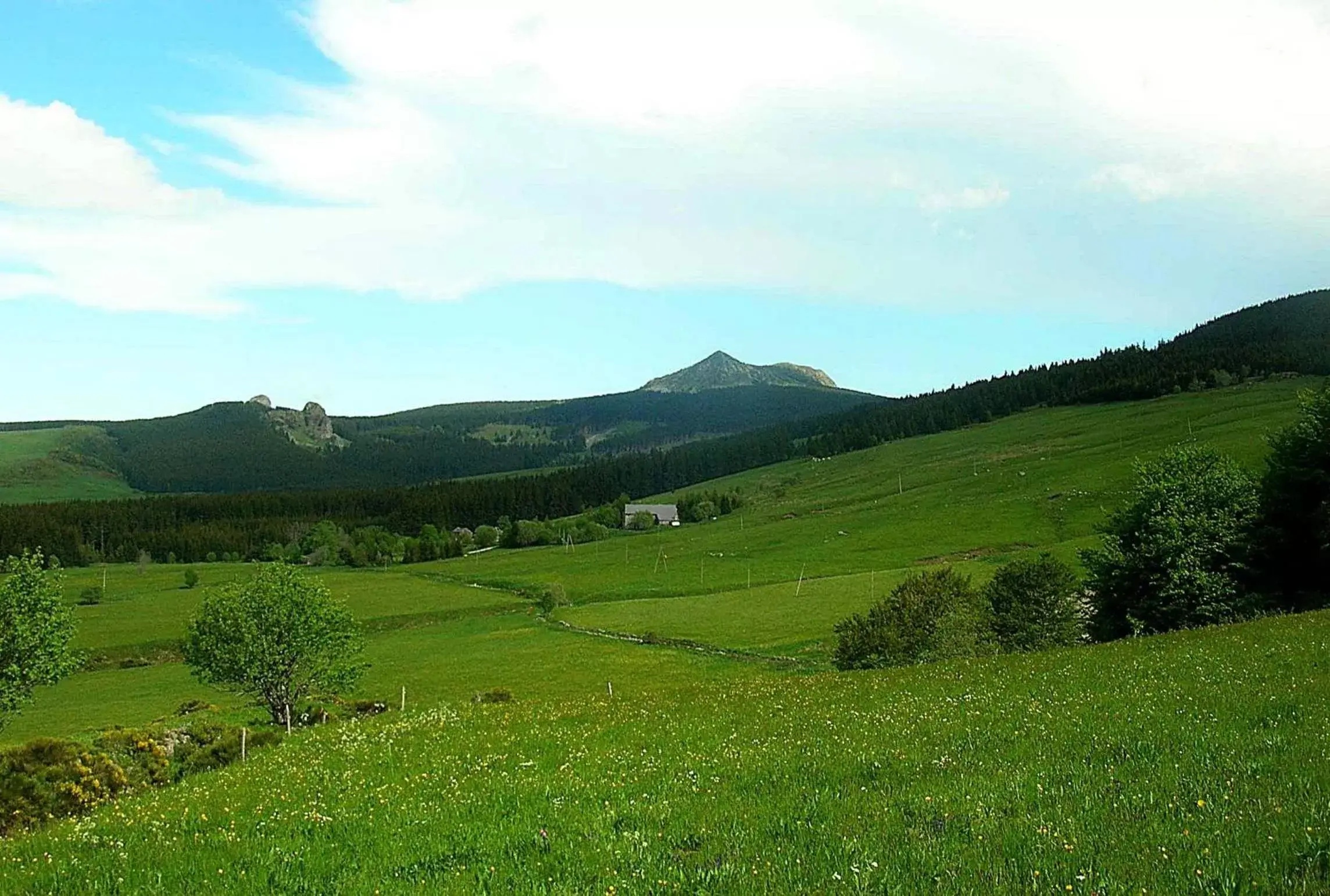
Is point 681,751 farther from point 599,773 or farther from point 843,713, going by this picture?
point 843,713

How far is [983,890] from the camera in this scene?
8.37 metres

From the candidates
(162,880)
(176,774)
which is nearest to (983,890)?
(162,880)

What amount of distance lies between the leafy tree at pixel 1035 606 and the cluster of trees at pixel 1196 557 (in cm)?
551

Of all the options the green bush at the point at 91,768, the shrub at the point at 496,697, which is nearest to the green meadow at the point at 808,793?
the green bush at the point at 91,768

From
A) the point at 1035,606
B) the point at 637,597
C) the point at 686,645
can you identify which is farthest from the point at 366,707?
the point at 637,597

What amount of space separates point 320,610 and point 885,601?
4045 centimetres

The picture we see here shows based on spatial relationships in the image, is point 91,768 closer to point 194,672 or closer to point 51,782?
point 51,782

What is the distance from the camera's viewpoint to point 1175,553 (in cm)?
5009

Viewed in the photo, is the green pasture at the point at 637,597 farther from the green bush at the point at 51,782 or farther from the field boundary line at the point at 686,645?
the green bush at the point at 51,782

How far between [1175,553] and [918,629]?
1588cm

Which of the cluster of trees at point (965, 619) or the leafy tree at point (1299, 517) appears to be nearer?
the leafy tree at point (1299, 517)

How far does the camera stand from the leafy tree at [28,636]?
1896 inches

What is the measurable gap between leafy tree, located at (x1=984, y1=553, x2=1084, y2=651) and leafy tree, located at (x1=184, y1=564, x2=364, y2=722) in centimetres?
4829

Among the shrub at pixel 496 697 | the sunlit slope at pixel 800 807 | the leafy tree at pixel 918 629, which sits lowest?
the leafy tree at pixel 918 629
